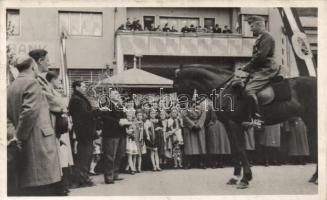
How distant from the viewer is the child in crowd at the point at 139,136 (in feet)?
25.2

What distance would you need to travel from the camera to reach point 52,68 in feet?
23.0

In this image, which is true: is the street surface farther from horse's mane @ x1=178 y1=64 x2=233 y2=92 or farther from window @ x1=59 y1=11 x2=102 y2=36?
window @ x1=59 y1=11 x2=102 y2=36

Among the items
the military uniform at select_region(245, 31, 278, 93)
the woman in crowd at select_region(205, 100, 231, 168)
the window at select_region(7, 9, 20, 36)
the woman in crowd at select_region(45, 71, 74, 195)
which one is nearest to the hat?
the military uniform at select_region(245, 31, 278, 93)

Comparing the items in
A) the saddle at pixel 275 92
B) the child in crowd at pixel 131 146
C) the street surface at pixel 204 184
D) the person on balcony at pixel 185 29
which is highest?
the person on balcony at pixel 185 29

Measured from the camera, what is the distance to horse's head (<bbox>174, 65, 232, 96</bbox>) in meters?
7.23

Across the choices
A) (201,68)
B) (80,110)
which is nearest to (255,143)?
(201,68)

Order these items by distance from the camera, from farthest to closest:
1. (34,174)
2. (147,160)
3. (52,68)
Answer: (147,160)
(52,68)
(34,174)

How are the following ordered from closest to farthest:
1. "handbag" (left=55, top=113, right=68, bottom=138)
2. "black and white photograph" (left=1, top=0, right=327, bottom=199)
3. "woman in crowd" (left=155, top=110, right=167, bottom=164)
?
"handbag" (left=55, top=113, right=68, bottom=138) → "black and white photograph" (left=1, top=0, right=327, bottom=199) → "woman in crowd" (left=155, top=110, right=167, bottom=164)

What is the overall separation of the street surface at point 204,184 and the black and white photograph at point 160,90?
1cm

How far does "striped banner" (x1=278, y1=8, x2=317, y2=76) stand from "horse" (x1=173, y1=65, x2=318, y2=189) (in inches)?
8.5

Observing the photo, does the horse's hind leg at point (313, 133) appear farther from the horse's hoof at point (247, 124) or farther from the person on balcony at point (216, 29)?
the person on balcony at point (216, 29)

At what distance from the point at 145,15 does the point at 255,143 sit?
7.34 feet

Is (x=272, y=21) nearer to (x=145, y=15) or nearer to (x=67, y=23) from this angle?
(x=145, y=15)

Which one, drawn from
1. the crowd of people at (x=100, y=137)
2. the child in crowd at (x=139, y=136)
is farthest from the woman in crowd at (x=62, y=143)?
the child in crowd at (x=139, y=136)
